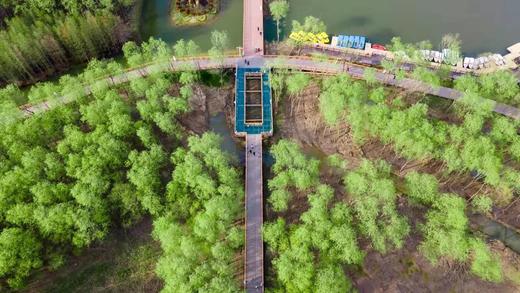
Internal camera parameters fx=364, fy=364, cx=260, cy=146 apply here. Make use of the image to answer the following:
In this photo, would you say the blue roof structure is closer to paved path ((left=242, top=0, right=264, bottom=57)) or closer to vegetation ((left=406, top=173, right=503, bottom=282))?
paved path ((left=242, top=0, right=264, bottom=57))

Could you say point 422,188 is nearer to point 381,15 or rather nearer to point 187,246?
point 187,246

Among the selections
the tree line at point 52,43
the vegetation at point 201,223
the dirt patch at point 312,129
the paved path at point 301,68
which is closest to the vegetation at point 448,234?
the dirt patch at point 312,129

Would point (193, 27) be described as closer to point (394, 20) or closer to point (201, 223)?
point (394, 20)

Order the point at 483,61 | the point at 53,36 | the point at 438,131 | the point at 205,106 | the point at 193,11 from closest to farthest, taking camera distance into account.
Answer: the point at 438,131 → the point at 53,36 → the point at 205,106 → the point at 483,61 → the point at 193,11

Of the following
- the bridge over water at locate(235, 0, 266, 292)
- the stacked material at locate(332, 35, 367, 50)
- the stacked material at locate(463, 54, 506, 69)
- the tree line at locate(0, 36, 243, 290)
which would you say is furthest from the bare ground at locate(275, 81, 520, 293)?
the stacked material at locate(463, 54, 506, 69)

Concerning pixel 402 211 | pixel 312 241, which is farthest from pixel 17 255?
pixel 402 211
